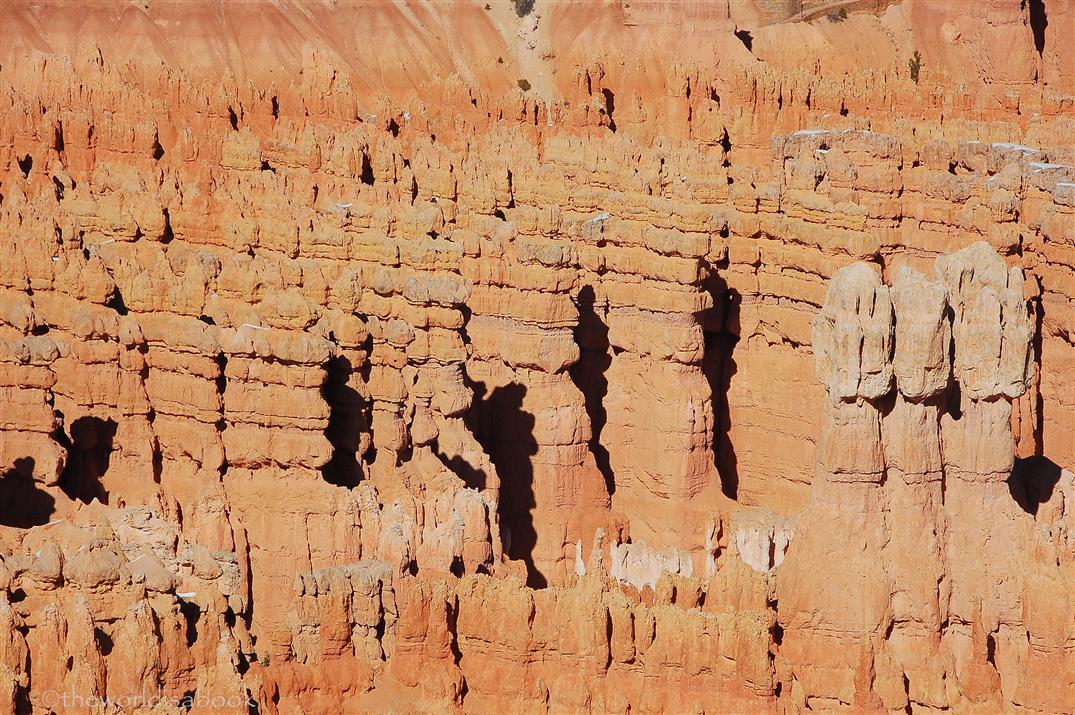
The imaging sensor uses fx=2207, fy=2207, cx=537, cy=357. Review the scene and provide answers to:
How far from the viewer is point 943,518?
28.5 meters

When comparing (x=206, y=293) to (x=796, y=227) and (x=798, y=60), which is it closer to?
(x=796, y=227)

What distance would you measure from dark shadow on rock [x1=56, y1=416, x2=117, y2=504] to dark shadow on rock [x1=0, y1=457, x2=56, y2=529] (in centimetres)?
95

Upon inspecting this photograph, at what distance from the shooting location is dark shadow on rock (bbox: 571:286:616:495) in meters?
38.8

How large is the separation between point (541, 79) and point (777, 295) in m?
42.3

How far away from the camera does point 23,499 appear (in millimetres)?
31953

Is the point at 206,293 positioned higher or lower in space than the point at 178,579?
higher

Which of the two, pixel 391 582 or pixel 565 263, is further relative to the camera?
pixel 565 263

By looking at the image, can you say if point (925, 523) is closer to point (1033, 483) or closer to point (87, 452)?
point (1033, 483)

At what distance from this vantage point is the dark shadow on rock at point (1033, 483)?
30.9 m

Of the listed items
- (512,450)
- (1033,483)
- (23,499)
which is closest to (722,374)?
(512,450)

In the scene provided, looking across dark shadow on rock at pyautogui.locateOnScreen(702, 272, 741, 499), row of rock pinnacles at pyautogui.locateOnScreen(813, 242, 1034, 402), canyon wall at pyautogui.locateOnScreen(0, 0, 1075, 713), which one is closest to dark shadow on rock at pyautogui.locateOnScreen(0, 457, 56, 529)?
canyon wall at pyautogui.locateOnScreen(0, 0, 1075, 713)

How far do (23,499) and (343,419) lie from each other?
481 centimetres

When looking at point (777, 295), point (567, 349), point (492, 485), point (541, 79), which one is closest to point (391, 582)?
point (492, 485)

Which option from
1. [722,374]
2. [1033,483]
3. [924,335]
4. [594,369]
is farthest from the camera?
[722,374]
